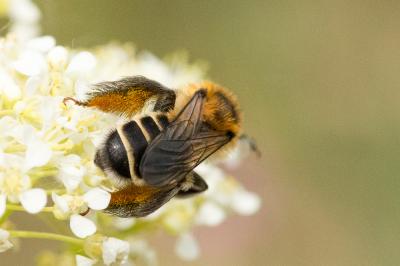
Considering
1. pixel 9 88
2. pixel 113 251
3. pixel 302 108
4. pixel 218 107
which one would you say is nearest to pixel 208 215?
pixel 218 107

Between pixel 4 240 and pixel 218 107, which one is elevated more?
pixel 218 107

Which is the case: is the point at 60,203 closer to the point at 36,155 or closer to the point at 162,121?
the point at 36,155

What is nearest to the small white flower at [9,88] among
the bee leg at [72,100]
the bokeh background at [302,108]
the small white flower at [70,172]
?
the bee leg at [72,100]

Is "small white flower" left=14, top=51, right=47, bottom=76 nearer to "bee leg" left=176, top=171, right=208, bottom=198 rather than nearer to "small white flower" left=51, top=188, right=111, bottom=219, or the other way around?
"small white flower" left=51, top=188, right=111, bottom=219

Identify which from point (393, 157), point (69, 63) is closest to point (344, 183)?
point (393, 157)

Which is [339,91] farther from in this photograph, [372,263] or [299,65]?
[372,263]
